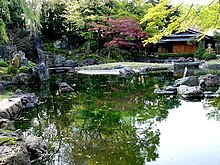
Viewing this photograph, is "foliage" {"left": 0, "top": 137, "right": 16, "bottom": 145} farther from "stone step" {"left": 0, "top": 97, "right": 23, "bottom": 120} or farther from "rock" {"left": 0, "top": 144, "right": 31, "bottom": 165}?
"stone step" {"left": 0, "top": 97, "right": 23, "bottom": 120}

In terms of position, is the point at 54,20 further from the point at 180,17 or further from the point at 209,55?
the point at 180,17

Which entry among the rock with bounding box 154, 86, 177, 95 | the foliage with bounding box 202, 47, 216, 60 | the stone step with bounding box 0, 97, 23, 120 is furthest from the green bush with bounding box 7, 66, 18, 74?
the foliage with bounding box 202, 47, 216, 60

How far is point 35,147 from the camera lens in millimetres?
5324

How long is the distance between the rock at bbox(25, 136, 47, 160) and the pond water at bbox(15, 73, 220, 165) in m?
0.14

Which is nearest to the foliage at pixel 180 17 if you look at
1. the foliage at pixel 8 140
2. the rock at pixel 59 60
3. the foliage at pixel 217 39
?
the foliage at pixel 8 140

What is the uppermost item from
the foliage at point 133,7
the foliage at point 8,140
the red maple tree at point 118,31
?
the foliage at point 133,7

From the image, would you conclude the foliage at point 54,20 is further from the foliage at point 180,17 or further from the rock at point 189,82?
the foliage at point 180,17

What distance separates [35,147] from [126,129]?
2286 millimetres

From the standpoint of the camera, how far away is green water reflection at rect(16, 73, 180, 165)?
5.32 metres

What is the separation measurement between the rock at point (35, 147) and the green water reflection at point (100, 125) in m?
0.16

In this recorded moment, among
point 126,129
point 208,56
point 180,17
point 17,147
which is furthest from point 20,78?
point 208,56

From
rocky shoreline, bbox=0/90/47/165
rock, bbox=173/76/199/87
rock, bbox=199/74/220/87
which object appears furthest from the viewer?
rock, bbox=199/74/220/87

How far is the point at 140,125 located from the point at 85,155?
2.23 m

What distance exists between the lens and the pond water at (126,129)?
5.21 meters
